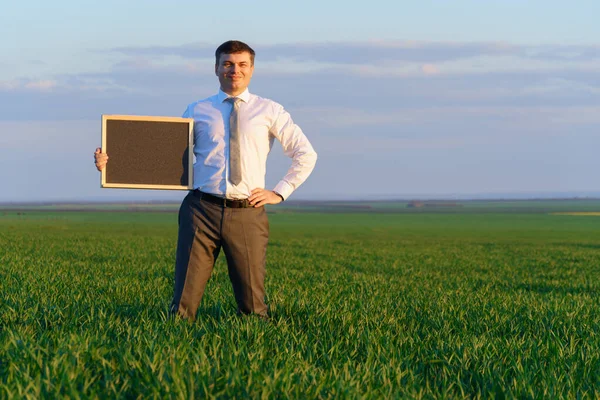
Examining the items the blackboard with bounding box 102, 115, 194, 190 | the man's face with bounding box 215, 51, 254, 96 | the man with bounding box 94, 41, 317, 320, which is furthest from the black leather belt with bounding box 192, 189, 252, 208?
the man's face with bounding box 215, 51, 254, 96

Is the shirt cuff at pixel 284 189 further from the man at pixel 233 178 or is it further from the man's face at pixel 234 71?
the man's face at pixel 234 71

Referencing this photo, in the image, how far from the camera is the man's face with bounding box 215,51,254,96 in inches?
251

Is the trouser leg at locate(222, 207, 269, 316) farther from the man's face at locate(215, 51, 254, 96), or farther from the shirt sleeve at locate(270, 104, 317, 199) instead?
the man's face at locate(215, 51, 254, 96)

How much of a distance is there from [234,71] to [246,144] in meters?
0.67

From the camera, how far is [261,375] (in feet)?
14.2

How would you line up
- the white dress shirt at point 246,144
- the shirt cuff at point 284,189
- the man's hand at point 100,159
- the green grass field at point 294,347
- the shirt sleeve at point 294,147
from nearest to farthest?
the green grass field at point 294,347 → the man's hand at point 100,159 → the white dress shirt at point 246,144 → the shirt cuff at point 284,189 → the shirt sleeve at point 294,147

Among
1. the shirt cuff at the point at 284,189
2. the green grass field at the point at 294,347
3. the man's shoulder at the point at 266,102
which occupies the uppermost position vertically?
the man's shoulder at the point at 266,102

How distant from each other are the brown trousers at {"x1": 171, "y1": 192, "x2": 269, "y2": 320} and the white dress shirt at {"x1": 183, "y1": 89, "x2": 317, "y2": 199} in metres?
0.19

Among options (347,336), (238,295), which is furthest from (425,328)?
(238,295)

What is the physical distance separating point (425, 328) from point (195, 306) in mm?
2654

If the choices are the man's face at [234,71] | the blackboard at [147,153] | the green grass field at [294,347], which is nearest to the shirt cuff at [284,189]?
the blackboard at [147,153]

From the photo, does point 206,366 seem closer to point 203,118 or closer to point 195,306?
point 195,306

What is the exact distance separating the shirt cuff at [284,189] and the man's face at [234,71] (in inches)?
37.4

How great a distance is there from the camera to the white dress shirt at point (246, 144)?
6430mm
